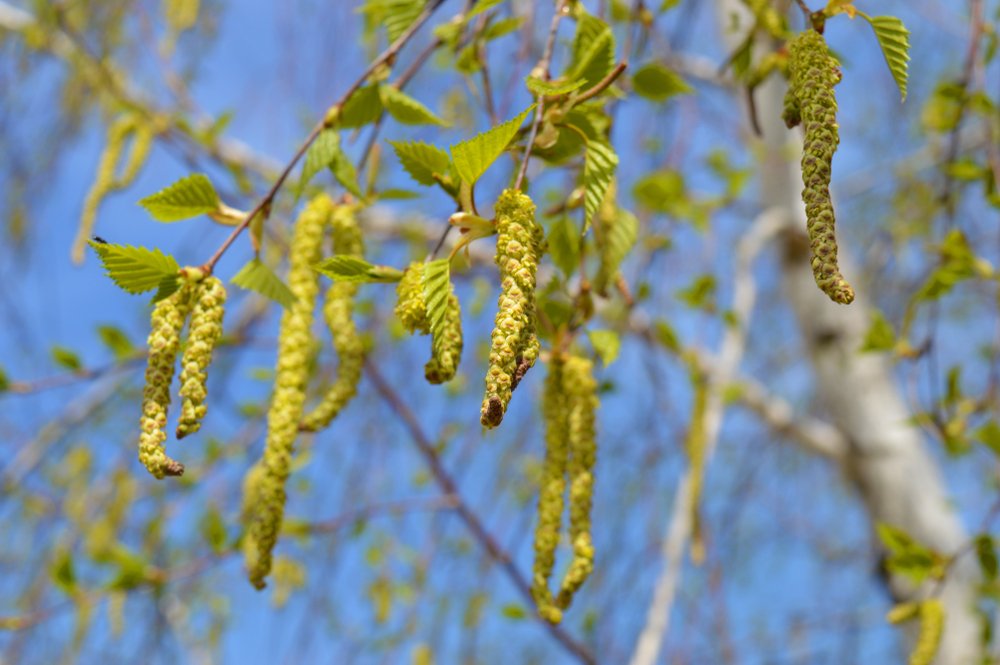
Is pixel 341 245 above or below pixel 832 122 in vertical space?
below

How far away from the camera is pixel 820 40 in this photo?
2.19 feet

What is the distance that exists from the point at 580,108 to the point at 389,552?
2577 millimetres

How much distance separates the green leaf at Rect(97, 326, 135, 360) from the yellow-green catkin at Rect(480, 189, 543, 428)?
1.32m

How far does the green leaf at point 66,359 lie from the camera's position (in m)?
1.60

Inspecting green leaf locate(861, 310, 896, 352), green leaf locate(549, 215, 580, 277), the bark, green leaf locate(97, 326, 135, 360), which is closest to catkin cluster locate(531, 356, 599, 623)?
green leaf locate(549, 215, 580, 277)

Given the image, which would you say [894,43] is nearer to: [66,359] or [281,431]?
[281,431]

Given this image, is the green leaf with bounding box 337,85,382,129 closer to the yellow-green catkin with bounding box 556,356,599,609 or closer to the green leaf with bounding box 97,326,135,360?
the yellow-green catkin with bounding box 556,356,599,609

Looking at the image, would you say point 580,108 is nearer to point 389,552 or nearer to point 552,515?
point 552,515

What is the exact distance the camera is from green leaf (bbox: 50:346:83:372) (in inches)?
63.0

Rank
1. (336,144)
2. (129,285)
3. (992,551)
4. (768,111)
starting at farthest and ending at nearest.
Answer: (768,111), (992,551), (336,144), (129,285)

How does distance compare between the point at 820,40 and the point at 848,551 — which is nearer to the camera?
the point at 820,40

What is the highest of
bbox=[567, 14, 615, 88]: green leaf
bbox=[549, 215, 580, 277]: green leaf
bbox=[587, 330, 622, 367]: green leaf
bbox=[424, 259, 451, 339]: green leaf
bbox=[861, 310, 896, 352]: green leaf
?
bbox=[567, 14, 615, 88]: green leaf

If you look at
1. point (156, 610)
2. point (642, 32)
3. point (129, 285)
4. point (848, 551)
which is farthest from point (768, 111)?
point (129, 285)

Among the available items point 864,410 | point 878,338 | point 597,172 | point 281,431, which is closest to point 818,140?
point 597,172
